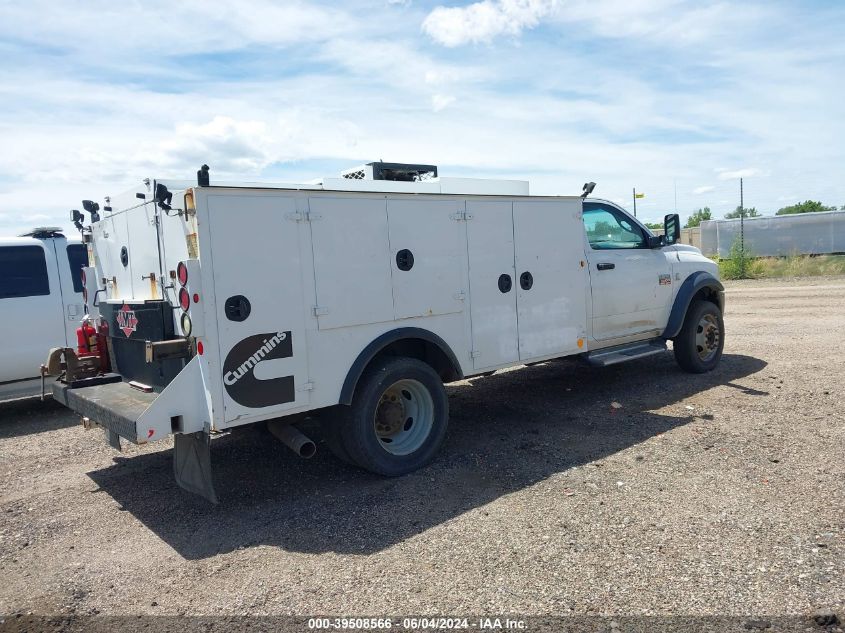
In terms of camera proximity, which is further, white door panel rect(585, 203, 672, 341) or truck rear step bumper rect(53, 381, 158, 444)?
white door panel rect(585, 203, 672, 341)

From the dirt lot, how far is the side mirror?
73.2 inches

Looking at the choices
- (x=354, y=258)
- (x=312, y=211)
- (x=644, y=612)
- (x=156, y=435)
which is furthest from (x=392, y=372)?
(x=644, y=612)

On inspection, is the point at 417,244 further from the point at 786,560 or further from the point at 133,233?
the point at 786,560

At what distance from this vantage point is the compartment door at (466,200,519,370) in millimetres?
5902

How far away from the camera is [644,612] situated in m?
3.26

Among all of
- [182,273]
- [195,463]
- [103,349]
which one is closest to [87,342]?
[103,349]

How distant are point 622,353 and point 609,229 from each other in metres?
1.38

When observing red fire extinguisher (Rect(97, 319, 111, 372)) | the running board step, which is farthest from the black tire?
red fire extinguisher (Rect(97, 319, 111, 372))

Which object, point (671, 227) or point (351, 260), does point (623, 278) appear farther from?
point (351, 260)

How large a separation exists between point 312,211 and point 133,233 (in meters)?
1.55

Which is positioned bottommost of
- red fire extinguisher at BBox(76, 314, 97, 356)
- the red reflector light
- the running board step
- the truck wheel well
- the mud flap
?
the mud flap

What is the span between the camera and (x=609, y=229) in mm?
7547

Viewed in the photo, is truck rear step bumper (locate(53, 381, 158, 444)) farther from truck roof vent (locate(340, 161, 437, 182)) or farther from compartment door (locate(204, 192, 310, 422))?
truck roof vent (locate(340, 161, 437, 182))

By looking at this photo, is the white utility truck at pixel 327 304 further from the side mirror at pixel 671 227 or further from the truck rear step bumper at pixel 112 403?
the side mirror at pixel 671 227
